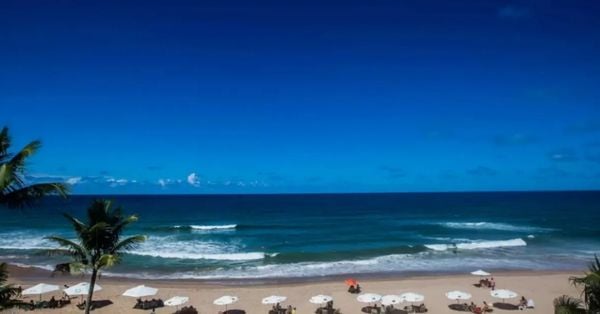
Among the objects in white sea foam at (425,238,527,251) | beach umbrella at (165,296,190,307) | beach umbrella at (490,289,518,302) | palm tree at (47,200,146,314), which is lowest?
beach umbrella at (165,296,190,307)

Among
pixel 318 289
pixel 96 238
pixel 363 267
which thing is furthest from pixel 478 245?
pixel 96 238

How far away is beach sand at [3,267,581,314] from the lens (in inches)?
868

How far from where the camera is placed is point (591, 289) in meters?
9.88

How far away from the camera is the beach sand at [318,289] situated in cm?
2205

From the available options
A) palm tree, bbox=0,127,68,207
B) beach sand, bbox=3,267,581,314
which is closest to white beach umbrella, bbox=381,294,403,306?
beach sand, bbox=3,267,581,314

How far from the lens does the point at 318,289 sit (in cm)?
2516

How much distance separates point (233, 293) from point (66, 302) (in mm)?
8114

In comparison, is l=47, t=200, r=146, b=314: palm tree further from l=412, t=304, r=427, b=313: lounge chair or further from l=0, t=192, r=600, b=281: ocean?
l=412, t=304, r=427, b=313: lounge chair

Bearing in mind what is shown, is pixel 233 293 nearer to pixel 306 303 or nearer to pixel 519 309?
pixel 306 303

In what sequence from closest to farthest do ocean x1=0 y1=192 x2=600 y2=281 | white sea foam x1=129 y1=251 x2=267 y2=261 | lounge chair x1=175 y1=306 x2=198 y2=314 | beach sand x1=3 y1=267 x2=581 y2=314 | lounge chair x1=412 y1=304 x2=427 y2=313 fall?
lounge chair x1=175 y1=306 x2=198 y2=314 < lounge chair x1=412 y1=304 x2=427 y2=313 < beach sand x1=3 y1=267 x2=581 y2=314 < ocean x1=0 y1=192 x2=600 y2=281 < white sea foam x1=129 y1=251 x2=267 y2=261

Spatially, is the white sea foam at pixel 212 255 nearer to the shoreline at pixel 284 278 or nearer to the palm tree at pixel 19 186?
the shoreline at pixel 284 278

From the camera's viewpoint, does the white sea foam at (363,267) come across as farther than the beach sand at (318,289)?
Yes

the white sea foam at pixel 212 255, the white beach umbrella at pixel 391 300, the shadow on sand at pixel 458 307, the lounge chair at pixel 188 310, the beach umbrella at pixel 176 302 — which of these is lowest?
the lounge chair at pixel 188 310

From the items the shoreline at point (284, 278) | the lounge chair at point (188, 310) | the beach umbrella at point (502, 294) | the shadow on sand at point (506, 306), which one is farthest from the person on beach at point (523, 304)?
the lounge chair at point (188, 310)
